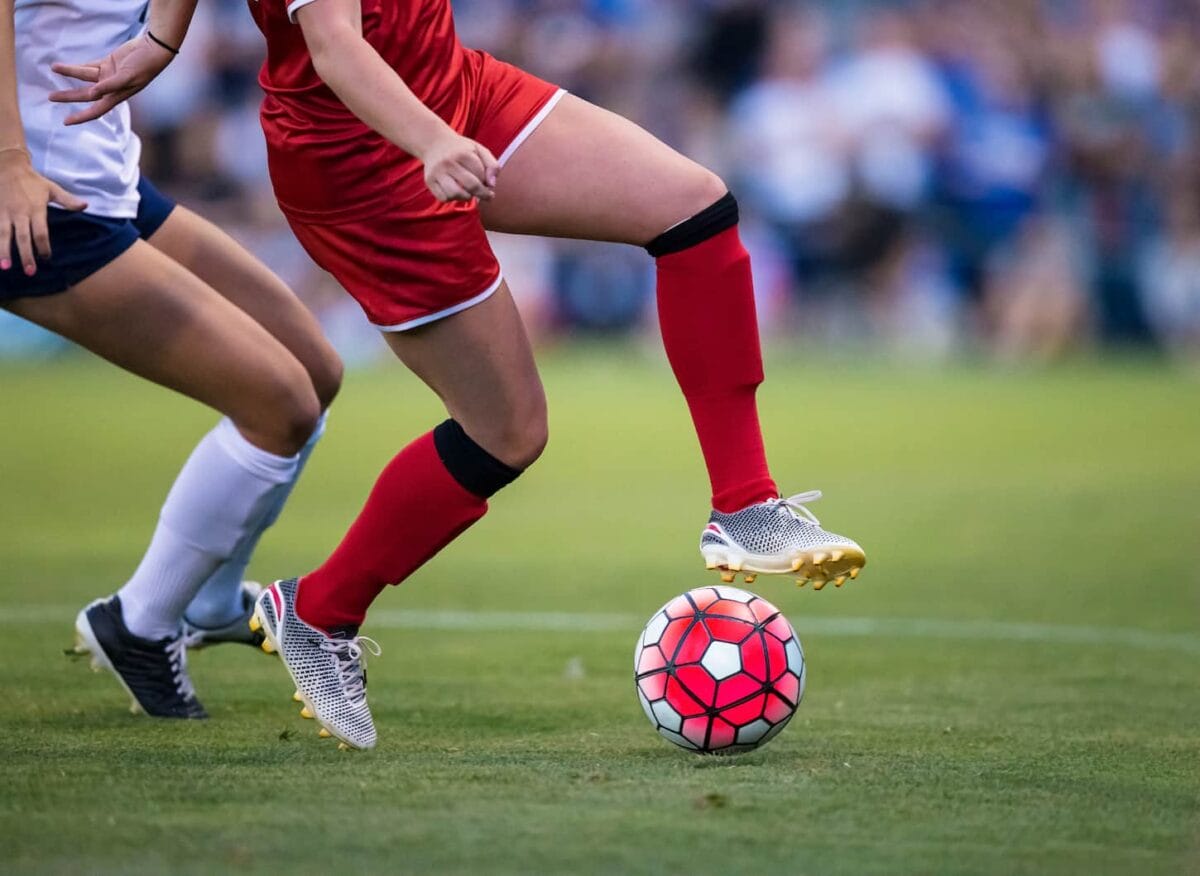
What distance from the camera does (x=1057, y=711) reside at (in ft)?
15.8

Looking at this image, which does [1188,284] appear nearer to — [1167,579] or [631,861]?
[1167,579]

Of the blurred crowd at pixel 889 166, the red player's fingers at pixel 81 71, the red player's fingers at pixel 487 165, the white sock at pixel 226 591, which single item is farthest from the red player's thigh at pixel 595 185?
the blurred crowd at pixel 889 166

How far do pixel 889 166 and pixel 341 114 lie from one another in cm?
1576

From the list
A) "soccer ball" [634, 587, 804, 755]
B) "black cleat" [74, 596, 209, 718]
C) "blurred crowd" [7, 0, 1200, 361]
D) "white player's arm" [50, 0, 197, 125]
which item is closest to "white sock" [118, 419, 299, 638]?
"black cleat" [74, 596, 209, 718]

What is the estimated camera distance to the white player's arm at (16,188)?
13.0 ft

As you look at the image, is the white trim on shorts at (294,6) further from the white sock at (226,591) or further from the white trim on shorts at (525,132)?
the white sock at (226,591)

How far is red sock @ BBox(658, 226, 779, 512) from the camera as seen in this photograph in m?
4.21

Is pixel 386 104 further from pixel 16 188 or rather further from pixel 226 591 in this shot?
pixel 226 591

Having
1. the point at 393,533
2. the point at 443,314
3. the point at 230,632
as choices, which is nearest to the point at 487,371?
the point at 443,314

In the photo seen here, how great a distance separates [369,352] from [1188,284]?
8.35m

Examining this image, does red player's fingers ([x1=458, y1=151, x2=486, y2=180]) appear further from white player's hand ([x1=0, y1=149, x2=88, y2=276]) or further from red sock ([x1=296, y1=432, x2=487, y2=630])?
white player's hand ([x1=0, y1=149, x2=88, y2=276])

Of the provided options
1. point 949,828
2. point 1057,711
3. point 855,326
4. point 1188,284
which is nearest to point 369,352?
point 855,326

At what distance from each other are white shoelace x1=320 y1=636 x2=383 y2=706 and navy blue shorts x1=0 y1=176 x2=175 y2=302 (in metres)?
1.04

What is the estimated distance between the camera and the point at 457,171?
3.49 m
